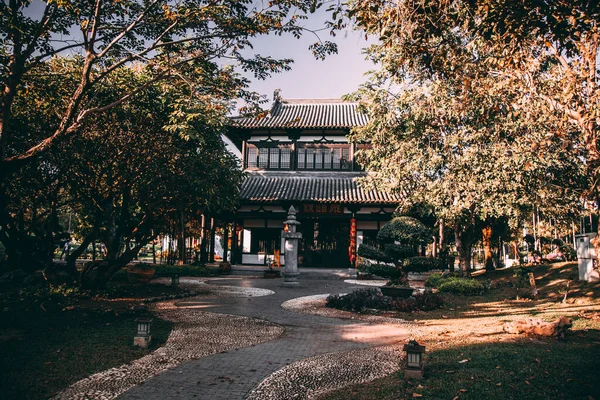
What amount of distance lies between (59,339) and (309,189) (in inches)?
636

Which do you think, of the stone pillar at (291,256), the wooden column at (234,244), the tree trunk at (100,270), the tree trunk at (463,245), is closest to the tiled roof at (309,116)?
the wooden column at (234,244)

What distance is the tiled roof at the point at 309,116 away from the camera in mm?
23000

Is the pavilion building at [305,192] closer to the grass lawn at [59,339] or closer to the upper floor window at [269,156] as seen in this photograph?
the upper floor window at [269,156]

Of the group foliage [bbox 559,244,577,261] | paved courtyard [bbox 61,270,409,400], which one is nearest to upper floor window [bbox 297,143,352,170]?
foliage [bbox 559,244,577,261]

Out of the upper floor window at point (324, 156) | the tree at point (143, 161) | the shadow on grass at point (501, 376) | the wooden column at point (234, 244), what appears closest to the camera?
the shadow on grass at point (501, 376)

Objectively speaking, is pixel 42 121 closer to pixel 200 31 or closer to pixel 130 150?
pixel 130 150

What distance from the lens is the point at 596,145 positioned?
788cm

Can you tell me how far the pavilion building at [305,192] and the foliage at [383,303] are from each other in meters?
10.00

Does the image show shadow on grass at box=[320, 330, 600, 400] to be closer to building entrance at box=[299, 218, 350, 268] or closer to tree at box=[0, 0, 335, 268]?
tree at box=[0, 0, 335, 268]

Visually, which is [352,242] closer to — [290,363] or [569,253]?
[569,253]

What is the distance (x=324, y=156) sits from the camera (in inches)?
922

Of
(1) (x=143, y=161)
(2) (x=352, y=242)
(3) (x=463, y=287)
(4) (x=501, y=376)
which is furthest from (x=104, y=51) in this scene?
(2) (x=352, y=242)

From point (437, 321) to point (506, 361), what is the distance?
3588 millimetres

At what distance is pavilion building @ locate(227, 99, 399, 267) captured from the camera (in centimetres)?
2138
